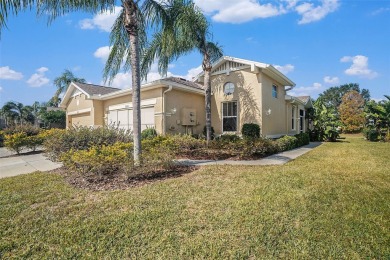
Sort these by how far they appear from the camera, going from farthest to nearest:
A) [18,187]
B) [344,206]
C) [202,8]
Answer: [202,8] → [18,187] → [344,206]

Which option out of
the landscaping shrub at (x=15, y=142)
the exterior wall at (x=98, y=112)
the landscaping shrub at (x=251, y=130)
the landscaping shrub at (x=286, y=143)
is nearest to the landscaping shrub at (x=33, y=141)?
the landscaping shrub at (x=15, y=142)

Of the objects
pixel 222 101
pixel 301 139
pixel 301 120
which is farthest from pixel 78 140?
pixel 301 120

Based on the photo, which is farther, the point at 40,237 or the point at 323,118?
the point at 323,118

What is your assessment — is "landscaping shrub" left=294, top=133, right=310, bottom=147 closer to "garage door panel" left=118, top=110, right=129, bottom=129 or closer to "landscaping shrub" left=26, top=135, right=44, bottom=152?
"garage door panel" left=118, top=110, right=129, bottom=129

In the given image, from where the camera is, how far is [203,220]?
399cm

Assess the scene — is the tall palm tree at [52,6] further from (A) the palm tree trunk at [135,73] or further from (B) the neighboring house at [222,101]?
(B) the neighboring house at [222,101]

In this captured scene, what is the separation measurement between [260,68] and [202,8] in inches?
201

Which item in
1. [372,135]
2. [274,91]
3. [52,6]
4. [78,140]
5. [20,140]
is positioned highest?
[52,6]

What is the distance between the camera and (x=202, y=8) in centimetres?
1138

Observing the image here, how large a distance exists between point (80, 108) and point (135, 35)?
679 inches

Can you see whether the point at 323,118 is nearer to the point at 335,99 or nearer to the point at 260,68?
the point at 260,68

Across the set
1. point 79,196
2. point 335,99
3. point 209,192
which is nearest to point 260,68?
point 209,192

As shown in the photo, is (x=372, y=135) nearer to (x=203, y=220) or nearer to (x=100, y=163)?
(x=203, y=220)

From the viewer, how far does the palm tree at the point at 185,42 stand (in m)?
9.53
